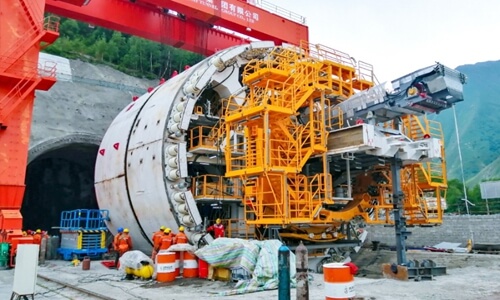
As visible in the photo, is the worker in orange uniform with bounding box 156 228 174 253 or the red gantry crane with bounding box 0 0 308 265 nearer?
the worker in orange uniform with bounding box 156 228 174 253

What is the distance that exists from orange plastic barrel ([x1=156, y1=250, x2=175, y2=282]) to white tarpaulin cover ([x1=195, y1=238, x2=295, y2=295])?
0.65m

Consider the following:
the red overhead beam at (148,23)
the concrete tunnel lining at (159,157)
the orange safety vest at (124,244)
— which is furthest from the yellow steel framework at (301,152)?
the red overhead beam at (148,23)

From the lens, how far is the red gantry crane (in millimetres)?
14625

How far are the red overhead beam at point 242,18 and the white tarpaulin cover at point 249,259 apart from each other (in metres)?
12.3

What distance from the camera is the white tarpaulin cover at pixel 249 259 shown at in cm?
840

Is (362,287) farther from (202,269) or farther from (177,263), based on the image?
(177,263)

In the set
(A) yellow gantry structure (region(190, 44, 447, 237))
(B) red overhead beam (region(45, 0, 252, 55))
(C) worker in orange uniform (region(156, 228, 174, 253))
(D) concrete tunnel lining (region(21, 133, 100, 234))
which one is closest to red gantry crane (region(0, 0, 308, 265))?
(B) red overhead beam (region(45, 0, 252, 55))

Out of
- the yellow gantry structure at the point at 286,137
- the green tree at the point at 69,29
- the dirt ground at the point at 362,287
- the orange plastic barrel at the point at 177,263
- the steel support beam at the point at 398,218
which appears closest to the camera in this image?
the dirt ground at the point at 362,287

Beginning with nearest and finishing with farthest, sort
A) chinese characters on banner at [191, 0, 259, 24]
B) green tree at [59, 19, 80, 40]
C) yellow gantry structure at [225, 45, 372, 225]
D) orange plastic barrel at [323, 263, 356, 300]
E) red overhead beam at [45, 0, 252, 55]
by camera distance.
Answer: orange plastic barrel at [323, 263, 356, 300], yellow gantry structure at [225, 45, 372, 225], red overhead beam at [45, 0, 252, 55], chinese characters on banner at [191, 0, 259, 24], green tree at [59, 19, 80, 40]

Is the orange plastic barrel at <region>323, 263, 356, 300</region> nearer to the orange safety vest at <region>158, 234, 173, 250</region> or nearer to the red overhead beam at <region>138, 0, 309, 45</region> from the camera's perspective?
the orange safety vest at <region>158, 234, 173, 250</region>

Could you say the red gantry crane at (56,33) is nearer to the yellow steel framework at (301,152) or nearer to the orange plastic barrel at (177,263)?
the orange plastic barrel at (177,263)

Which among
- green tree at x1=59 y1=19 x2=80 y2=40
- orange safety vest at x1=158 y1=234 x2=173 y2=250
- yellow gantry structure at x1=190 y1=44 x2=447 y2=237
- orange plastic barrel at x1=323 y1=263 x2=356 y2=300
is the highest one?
green tree at x1=59 y1=19 x2=80 y2=40

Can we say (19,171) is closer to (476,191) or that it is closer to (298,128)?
(298,128)

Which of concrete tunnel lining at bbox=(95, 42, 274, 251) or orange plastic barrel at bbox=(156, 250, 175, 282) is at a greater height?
concrete tunnel lining at bbox=(95, 42, 274, 251)
